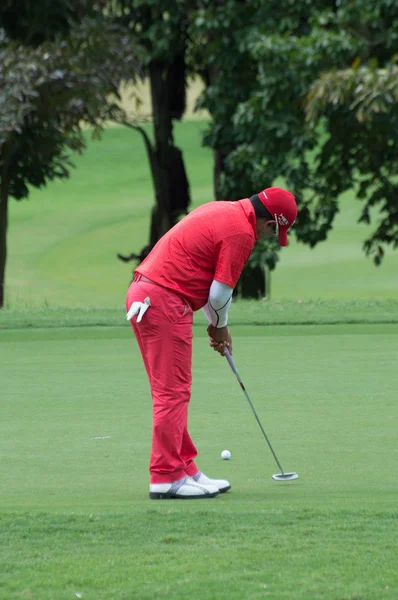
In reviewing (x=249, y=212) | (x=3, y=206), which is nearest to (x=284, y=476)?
(x=249, y=212)

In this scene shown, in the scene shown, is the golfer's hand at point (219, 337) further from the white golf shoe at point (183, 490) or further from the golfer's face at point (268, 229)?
the white golf shoe at point (183, 490)

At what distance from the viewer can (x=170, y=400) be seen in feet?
18.3

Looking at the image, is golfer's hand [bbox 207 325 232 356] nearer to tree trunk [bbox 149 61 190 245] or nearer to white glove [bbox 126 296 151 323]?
white glove [bbox 126 296 151 323]

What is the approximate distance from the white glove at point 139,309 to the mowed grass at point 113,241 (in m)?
20.5

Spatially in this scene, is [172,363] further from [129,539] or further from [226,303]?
[129,539]

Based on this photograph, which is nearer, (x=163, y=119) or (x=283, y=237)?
(x=283, y=237)

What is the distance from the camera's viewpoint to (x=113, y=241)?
4169 cm

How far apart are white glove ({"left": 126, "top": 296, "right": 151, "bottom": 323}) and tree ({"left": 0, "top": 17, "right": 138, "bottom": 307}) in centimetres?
1521

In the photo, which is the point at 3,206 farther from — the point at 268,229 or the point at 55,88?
the point at 268,229

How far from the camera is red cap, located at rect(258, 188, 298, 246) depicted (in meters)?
5.56

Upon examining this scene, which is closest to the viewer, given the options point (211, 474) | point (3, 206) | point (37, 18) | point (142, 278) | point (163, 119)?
point (142, 278)

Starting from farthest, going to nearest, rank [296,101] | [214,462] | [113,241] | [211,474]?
[113,241], [296,101], [214,462], [211,474]

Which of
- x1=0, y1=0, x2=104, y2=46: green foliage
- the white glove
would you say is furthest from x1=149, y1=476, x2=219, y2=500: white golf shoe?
x1=0, y1=0, x2=104, y2=46: green foliage

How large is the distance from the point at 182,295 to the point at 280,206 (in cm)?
62
